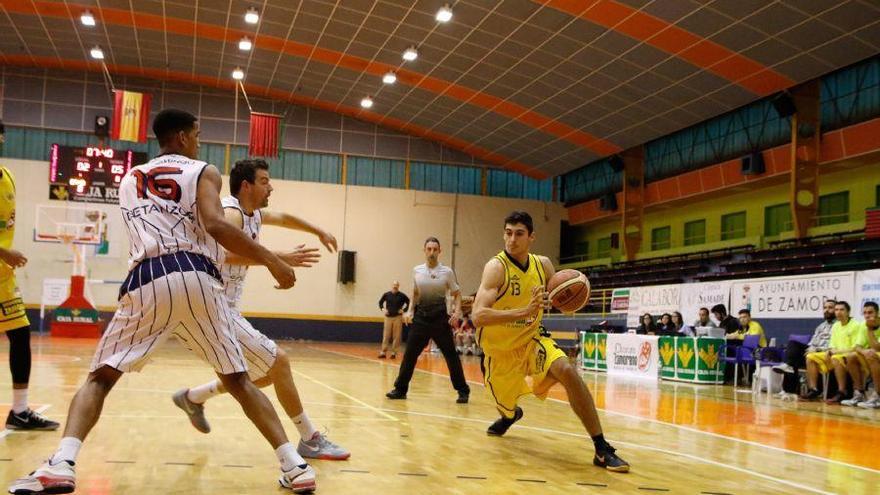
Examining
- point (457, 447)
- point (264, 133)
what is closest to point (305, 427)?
point (457, 447)

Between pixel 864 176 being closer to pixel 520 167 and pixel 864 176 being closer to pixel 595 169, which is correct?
pixel 595 169

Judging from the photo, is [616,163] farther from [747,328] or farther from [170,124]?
[170,124]

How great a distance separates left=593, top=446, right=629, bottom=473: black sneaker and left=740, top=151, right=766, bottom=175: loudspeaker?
2050 centimetres

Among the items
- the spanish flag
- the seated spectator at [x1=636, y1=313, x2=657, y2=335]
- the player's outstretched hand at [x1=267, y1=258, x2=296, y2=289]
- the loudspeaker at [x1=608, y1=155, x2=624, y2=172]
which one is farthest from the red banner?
the player's outstretched hand at [x1=267, y1=258, x2=296, y2=289]

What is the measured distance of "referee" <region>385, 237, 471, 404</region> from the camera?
9.09 metres

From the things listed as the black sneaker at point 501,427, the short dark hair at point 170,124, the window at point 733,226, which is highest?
the window at point 733,226

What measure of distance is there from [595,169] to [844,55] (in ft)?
45.2

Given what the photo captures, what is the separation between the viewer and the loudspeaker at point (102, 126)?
29594 millimetres

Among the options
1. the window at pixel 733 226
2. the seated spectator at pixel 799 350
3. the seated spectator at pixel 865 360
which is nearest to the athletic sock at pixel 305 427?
the seated spectator at pixel 865 360

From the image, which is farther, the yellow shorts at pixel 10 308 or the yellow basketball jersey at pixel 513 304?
the yellow basketball jersey at pixel 513 304

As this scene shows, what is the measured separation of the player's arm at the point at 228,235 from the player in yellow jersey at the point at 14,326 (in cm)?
238

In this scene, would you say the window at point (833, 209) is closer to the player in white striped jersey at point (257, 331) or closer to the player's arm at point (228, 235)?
the player in white striped jersey at point (257, 331)

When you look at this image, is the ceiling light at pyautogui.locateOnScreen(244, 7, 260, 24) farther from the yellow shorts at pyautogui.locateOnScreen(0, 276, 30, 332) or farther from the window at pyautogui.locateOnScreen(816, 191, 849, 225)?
the yellow shorts at pyautogui.locateOnScreen(0, 276, 30, 332)

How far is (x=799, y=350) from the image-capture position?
1293cm
